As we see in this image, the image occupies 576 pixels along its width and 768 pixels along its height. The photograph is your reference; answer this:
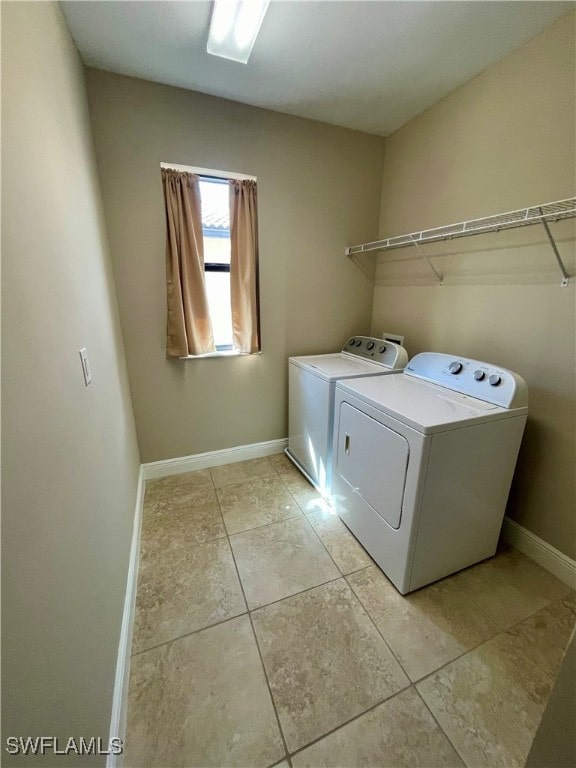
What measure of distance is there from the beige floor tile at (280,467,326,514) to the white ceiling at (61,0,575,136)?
8.70 feet

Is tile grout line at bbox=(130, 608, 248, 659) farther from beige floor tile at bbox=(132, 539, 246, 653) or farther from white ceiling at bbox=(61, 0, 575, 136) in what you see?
white ceiling at bbox=(61, 0, 575, 136)

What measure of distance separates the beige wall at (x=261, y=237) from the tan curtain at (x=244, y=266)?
0.30 feet

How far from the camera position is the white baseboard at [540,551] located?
1528 millimetres

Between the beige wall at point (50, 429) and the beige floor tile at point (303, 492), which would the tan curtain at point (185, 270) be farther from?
the beige floor tile at point (303, 492)

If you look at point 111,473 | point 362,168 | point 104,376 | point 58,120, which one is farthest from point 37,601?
point 362,168

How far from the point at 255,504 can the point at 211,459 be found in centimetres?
64

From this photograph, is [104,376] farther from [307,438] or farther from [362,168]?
[362,168]

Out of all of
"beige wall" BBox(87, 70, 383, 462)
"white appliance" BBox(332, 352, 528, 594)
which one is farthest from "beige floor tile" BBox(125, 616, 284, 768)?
"beige wall" BBox(87, 70, 383, 462)

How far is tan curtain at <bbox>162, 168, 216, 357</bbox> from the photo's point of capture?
75.5 inches

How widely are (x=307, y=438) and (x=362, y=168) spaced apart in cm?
222

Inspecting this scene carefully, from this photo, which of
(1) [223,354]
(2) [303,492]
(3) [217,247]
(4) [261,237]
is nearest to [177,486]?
(2) [303,492]

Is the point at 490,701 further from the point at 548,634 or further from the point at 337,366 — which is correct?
the point at 337,366

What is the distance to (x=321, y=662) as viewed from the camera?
1201 millimetres

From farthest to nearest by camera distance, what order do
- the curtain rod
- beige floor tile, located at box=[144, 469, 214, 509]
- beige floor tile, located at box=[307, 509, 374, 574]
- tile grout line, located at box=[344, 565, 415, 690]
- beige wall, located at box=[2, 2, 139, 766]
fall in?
beige floor tile, located at box=[144, 469, 214, 509] → the curtain rod → beige floor tile, located at box=[307, 509, 374, 574] → tile grout line, located at box=[344, 565, 415, 690] → beige wall, located at box=[2, 2, 139, 766]
